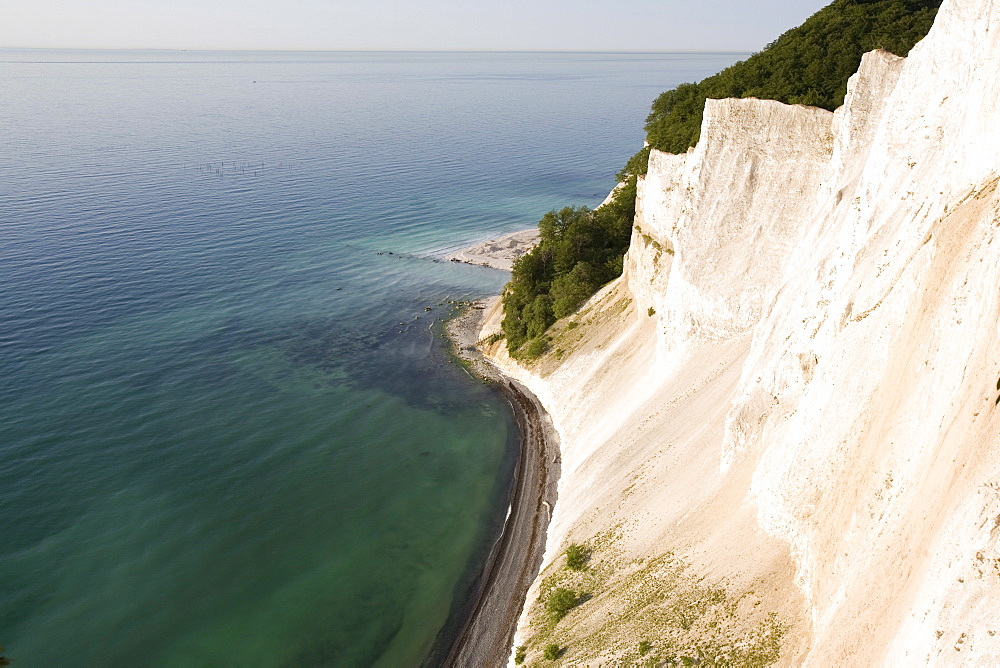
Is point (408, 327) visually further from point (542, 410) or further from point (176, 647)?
point (176, 647)

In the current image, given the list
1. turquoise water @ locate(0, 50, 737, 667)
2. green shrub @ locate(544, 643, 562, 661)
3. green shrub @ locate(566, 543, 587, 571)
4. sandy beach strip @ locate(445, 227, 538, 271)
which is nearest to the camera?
green shrub @ locate(544, 643, 562, 661)

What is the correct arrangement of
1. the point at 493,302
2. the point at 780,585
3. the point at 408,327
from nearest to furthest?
the point at 780,585 → the point at 408,327 → the point at 493,302

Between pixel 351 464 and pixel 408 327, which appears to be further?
pixel 408 327

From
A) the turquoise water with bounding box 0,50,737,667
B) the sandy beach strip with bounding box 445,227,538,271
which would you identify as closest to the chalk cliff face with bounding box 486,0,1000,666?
the turquoise water with bounding box 0,50,737,667

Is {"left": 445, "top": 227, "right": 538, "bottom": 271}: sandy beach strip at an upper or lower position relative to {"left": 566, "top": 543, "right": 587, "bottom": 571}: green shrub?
upper

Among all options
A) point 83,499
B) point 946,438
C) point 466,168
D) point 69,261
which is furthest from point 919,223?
point 466,168

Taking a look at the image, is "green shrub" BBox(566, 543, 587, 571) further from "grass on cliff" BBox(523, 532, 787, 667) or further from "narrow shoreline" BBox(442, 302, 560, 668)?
"narrow shoreline" BBox(442, 302, 560, 668)

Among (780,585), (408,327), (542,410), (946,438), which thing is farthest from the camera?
(408,327)
